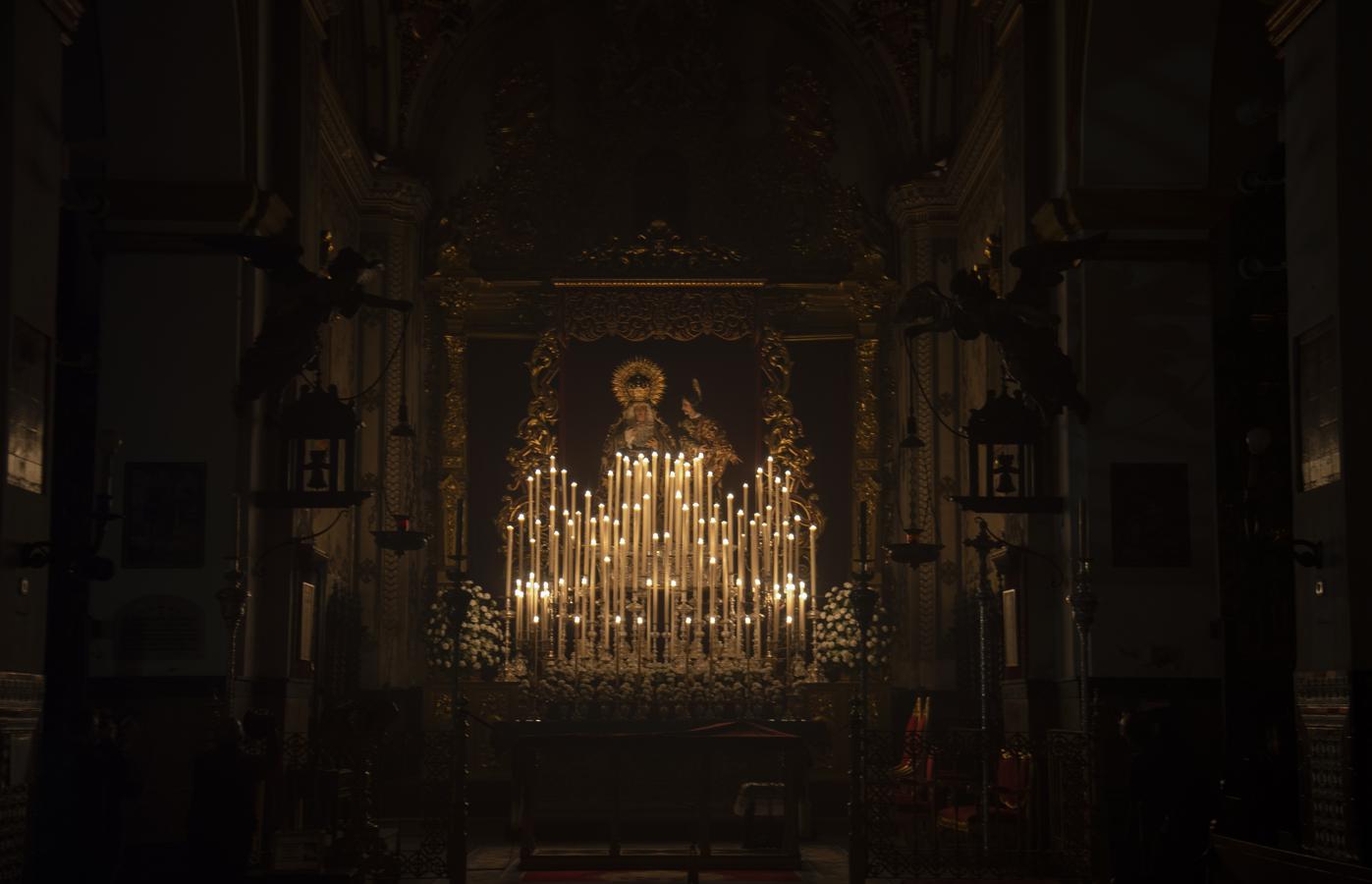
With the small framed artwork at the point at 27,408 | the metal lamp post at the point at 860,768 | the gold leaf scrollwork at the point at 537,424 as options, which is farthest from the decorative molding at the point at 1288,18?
the gold leaf scrollwork at the point at 537,424

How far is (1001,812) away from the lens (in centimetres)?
1180

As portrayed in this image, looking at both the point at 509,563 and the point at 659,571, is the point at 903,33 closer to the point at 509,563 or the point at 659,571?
the point at 659,571

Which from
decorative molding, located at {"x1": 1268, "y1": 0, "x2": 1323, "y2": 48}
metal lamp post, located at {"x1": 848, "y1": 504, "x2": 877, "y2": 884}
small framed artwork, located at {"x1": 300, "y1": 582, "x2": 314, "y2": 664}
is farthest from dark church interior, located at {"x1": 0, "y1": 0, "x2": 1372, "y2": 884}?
small framed artwork, located at {"x1": 300, "y1": 582, "x2": 314, "y2": 664}

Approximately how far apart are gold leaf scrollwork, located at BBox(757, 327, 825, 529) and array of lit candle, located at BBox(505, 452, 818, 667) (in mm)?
273

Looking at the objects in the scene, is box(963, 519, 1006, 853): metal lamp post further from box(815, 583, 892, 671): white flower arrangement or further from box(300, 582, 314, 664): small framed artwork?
box(300, 582, 314, 664): small framed artwork

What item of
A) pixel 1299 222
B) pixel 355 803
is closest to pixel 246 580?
pixel 355 803

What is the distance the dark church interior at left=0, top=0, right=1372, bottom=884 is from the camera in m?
9.43

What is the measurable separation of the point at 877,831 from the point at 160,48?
6995mm

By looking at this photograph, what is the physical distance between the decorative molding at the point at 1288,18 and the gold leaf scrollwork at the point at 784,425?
9.09 m

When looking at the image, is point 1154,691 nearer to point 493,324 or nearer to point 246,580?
point 246,580

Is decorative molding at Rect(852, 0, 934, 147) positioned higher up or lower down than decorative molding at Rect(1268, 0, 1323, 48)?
higher up

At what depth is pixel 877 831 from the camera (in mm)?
11203

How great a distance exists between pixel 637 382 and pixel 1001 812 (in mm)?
7253

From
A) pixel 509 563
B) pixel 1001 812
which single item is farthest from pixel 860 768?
pixel 509 563
